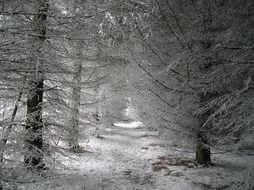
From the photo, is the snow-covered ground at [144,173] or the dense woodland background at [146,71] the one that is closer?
the dense woodland background at [146,71]

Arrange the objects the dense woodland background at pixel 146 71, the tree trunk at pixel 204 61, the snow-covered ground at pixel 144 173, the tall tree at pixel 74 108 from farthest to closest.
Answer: the tall tree at pixel 74 108 → the snow-covered ground at pixel 144 173 → the tree trunk at pixel 204 61 → the dense woodland background at pixel 146 71

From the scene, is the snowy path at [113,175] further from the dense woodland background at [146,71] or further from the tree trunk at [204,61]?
the tree trunk at [204,61]

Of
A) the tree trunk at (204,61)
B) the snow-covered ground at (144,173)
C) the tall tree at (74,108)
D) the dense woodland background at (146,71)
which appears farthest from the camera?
the tall tree at (74,108)

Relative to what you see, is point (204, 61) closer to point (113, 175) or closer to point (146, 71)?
point (146, 71)

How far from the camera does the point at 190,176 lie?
699 cm

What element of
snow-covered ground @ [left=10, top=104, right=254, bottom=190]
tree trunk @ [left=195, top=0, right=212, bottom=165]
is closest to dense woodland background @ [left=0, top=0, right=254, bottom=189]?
tree trunk @ [left=195, top=0, right=212, bottom=165]

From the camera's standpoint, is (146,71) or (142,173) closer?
(146,71)

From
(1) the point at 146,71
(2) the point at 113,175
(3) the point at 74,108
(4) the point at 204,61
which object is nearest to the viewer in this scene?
(4) the point at 204,61

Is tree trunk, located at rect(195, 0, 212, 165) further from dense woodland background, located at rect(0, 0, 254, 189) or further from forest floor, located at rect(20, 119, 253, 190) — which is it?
forest floor, located at rect(20, 119, 253, 190)

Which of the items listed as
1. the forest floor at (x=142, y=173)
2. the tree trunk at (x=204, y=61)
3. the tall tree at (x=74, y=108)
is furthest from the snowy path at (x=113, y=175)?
the tree trunk at (x=204, y=61)

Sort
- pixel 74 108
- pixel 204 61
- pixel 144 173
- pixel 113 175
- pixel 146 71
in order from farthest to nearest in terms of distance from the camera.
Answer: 1. pixel 74 108
2. pixel 144 173
3. pixel 113 175
4. pixel 146 71
5. pixel 204 61

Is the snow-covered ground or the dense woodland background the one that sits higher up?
the dense woodland background

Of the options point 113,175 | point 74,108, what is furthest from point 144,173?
point 74,108

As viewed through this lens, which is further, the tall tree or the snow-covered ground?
the tall tree
